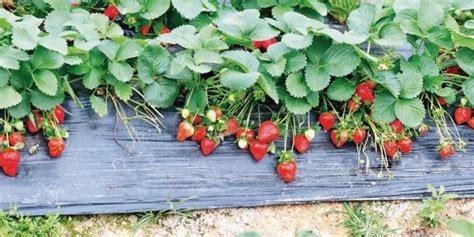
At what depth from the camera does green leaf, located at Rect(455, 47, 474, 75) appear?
2.52 meters

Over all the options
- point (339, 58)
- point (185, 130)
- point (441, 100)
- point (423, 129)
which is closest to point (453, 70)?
point (441, 100)

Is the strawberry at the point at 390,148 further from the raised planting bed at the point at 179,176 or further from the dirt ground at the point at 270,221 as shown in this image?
the dirt ground at the point at 270,221

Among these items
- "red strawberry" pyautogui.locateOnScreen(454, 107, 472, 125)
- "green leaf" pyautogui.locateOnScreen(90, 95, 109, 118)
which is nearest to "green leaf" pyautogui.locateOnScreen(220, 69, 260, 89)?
"green leaf" pyautogui.locateOnScreen(90, 95, 109, 118)

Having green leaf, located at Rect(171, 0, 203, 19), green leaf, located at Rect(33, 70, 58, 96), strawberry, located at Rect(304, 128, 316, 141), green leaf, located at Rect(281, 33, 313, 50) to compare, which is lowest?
strawberry, located at Rect(304, 128, 316, 141)

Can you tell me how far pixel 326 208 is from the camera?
2445 mm

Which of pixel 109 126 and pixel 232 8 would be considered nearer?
pixel 109 126

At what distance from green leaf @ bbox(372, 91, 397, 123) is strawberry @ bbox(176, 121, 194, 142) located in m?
0.59

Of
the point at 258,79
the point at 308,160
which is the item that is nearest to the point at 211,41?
the point at 258,79

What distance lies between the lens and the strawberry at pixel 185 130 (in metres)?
2.35

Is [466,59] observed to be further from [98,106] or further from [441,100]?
[98,106]

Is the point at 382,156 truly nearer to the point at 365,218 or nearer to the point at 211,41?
the point at 365,218

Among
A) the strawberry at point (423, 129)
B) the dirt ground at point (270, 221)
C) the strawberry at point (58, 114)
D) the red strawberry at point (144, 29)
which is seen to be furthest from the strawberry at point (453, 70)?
the strawberry at point (58, 114)

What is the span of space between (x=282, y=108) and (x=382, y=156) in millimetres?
367

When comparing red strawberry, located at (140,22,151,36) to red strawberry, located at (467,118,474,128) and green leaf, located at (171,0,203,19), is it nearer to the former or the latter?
green leaf, located at (171,0,203,19)
